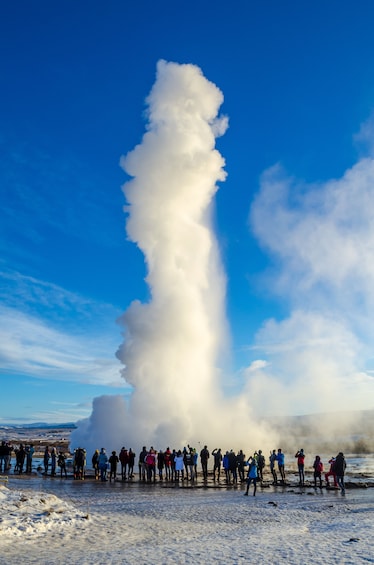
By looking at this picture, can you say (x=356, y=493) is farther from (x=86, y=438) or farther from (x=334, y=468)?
(x=86, y=438)

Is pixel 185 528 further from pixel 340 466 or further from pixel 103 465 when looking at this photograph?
pixel 103 465

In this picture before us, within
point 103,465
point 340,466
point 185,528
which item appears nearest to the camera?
point 185,528

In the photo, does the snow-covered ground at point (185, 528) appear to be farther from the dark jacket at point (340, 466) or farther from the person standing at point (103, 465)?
the person standing at point (103, 465)

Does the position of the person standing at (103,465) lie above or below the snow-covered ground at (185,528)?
above

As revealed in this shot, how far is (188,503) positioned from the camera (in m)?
22.1

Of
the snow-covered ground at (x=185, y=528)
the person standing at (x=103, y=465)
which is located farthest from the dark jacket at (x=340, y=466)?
the person standing at (x=103, y=465)

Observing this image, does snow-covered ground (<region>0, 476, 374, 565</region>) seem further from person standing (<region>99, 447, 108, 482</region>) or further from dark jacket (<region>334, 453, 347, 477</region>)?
person standing (<region>99, 447, 108, 482</region>)

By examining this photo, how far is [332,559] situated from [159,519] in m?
8.12

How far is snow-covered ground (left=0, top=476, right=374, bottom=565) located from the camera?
1269cm

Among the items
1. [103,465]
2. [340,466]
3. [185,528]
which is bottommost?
[185,528]

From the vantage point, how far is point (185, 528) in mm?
16688

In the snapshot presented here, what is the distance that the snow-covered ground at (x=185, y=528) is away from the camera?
12.7 metres

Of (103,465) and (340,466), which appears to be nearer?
(340,466)

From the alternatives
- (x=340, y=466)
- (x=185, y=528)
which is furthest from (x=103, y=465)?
(x=185, y=528)
